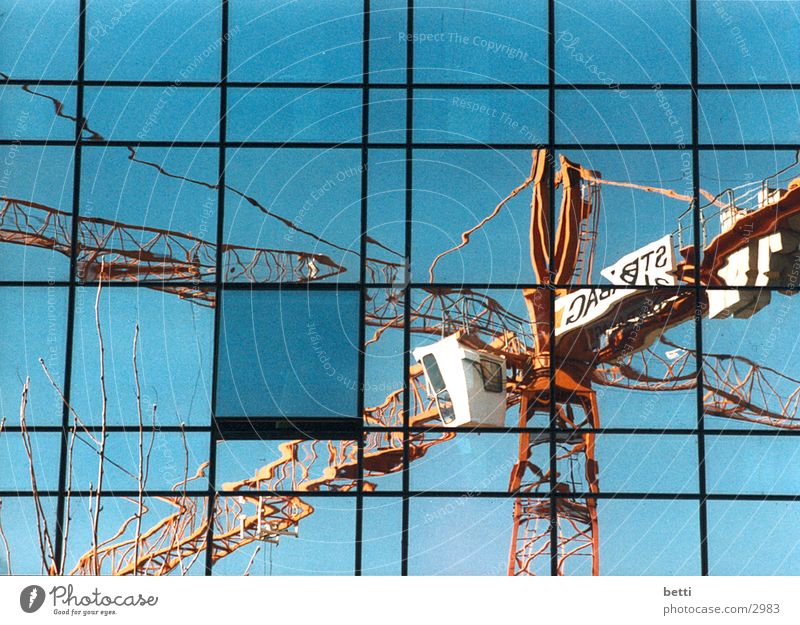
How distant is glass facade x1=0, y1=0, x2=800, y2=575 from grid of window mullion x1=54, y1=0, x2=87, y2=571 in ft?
0.07

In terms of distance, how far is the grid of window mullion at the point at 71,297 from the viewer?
9984 mm

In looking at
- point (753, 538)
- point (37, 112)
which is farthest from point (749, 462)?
point (37, 112)

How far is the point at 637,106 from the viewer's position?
34.1 feet

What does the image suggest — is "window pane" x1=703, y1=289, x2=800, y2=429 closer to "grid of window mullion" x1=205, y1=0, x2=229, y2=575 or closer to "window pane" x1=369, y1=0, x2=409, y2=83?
"window pane" x1=369, y1=0, x2=409, y2=83

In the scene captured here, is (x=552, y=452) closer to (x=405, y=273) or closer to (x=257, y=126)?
(x=405, y=273)

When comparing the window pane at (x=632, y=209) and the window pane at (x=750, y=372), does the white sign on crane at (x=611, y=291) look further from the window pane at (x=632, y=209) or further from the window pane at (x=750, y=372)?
the window pane at (x=750, y=372)

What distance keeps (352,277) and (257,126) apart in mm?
1600

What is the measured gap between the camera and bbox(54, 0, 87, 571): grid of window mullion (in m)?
9.98

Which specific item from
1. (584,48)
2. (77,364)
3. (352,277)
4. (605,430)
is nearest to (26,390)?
(77,364)

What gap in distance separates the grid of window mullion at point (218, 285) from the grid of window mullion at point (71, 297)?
47.9 inches

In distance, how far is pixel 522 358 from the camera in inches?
400

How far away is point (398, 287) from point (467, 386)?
1047 mm

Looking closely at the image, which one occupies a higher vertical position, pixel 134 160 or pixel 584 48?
pixel 584 48

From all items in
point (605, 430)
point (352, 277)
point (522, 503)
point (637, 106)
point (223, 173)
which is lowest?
point (522, 503)
